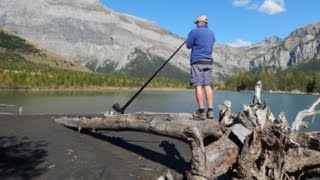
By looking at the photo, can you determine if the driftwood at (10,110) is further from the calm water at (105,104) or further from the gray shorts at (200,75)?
the gray shorts at (200,75)

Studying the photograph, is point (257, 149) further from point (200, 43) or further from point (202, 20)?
point (202, 20)

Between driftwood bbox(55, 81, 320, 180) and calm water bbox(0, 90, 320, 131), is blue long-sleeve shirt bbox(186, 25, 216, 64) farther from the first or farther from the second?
calm water bbox(0, 90, 320, 131)

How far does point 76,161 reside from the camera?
47.4 ft

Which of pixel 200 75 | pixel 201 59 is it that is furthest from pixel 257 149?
pixel 201 59

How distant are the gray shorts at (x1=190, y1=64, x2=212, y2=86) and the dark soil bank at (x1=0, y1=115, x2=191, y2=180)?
2.75 meters

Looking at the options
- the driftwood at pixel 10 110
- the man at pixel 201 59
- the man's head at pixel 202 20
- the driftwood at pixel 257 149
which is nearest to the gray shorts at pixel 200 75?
the man at pixel 201 59

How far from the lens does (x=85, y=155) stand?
51.1 ft

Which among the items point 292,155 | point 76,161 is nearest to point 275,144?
point 292,155

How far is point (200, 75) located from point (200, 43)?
3.34 feet

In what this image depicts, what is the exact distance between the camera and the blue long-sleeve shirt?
1332cm

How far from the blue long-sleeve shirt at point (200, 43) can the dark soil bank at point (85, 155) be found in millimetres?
3600

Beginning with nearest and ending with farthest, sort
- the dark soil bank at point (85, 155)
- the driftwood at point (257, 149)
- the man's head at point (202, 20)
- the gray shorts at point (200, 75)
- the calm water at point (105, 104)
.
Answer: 1. the driftwood at point (257, 149)
2. the dark soil bank at point (85, 155)
3. the gray shorts at point (200, 75)
4. the man's head at point (202, 20)
5. the calm water at point (105, 104)

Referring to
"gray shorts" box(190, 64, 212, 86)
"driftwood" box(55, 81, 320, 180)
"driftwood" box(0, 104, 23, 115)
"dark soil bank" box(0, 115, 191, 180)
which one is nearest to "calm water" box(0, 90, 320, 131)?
"driftwood" box(0, 104, 23, 115)

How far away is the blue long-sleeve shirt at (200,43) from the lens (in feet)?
43.7
